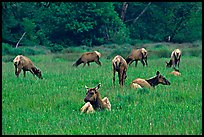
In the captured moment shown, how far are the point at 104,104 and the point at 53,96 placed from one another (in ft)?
7.69

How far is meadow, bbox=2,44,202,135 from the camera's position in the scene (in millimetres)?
8852

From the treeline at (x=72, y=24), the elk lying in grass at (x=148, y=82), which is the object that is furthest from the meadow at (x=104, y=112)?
the treeline at (x=72, y=24)

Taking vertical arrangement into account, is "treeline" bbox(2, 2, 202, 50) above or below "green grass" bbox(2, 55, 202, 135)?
above

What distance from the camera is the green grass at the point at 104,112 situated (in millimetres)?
8883

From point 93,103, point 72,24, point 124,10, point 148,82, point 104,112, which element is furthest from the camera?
point 124,10

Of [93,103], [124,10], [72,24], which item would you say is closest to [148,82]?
[93,103]

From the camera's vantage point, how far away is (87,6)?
46500mm

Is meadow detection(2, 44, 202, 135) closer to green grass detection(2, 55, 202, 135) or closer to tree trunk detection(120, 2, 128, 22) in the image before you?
green grass detection(2, 55, 202, 135)

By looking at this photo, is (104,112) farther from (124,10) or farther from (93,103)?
(124,10)

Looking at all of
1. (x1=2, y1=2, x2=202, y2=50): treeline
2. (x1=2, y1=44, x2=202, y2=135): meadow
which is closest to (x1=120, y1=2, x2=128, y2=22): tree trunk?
(x1=2, y1=2, x2=202, y2=50): treeline

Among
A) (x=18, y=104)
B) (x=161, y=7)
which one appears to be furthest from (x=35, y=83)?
(x=161, y=7)

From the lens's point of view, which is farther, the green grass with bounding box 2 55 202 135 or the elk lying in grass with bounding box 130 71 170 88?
the elk lying in grass with bounding box 130 71 170 88

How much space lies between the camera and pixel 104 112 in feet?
34.7

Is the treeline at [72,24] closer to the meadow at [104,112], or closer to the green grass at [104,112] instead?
the green grass at [104,112]
